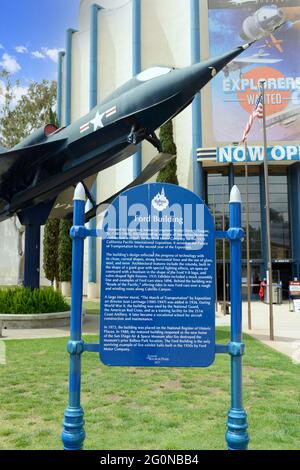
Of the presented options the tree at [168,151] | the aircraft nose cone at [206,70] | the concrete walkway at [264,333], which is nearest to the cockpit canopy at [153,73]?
the aircraft nose cone at [206,70]

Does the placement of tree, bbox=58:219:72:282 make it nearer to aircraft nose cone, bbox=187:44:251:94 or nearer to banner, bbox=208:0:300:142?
banner, bbox=208:0:300:142

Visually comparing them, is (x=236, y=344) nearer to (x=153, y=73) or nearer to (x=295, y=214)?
(x=153, y=73)

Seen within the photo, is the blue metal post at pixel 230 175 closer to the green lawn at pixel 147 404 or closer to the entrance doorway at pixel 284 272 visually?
the entrance doorway at pixel 284 272

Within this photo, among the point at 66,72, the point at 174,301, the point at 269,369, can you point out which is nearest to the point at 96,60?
the point at 66,72

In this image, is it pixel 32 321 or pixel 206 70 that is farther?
pixel 32 321

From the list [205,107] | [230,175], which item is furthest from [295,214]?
[205,107]

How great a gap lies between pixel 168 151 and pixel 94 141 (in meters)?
13.7

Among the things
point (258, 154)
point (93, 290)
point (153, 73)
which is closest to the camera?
point (153, 73)

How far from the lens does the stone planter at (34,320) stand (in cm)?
1269

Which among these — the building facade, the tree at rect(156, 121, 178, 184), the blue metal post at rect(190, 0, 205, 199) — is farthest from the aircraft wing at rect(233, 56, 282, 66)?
the tree at rect(156, 121, 178, 184)

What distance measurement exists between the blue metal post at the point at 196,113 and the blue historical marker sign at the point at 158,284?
2153 cm

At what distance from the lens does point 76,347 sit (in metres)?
3.57
